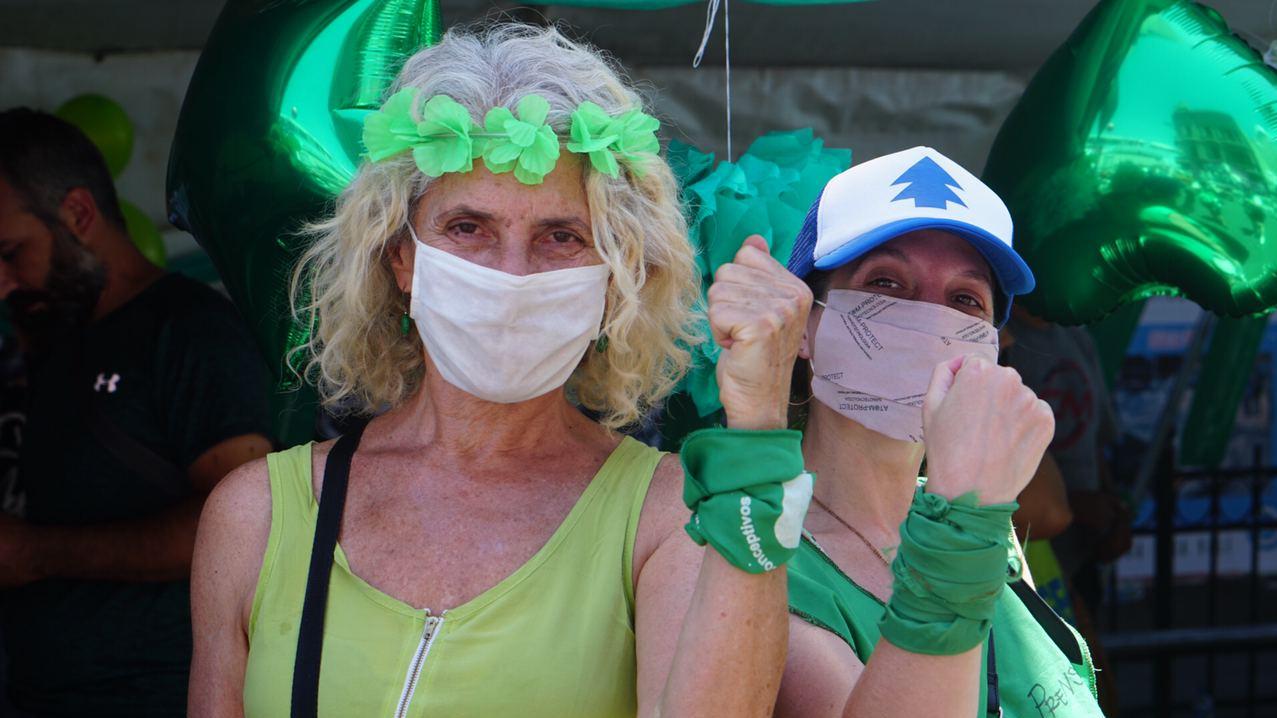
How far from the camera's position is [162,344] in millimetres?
2695

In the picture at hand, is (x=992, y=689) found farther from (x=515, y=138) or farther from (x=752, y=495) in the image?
(x=515, y=138)

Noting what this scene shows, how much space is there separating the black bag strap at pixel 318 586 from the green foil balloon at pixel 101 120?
2158 millimetres

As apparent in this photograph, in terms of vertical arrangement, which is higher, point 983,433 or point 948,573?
point 983,433

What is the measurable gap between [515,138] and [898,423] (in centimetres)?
57

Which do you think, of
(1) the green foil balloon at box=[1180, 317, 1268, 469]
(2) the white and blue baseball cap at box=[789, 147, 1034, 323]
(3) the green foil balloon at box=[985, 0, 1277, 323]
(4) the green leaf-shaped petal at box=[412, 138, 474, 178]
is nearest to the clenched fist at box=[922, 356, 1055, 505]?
(2) the white and blue baseball cap at box=[789, 147, 1034, 323]

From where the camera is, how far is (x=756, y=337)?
126 cm

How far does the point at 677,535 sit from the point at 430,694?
0.33 metres

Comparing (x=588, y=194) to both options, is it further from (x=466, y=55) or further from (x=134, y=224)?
(x=134, y=224)

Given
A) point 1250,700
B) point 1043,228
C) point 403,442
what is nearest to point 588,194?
point 403,442

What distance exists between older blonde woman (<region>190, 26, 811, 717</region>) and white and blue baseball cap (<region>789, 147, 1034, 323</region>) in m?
0.20

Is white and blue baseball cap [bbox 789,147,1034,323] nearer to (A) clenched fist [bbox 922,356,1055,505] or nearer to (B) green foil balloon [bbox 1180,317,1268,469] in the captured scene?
(A) clenched fist [bbox 922,356,1055,505]

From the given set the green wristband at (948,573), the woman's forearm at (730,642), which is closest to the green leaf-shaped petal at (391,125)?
the woman's forearm at (730,642)

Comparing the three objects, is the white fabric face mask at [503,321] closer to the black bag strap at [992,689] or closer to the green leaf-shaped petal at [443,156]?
the green leaf-shaped petal at [443,156]

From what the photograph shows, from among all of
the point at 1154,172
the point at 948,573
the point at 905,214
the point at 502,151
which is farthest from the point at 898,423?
the point at 1154,172
